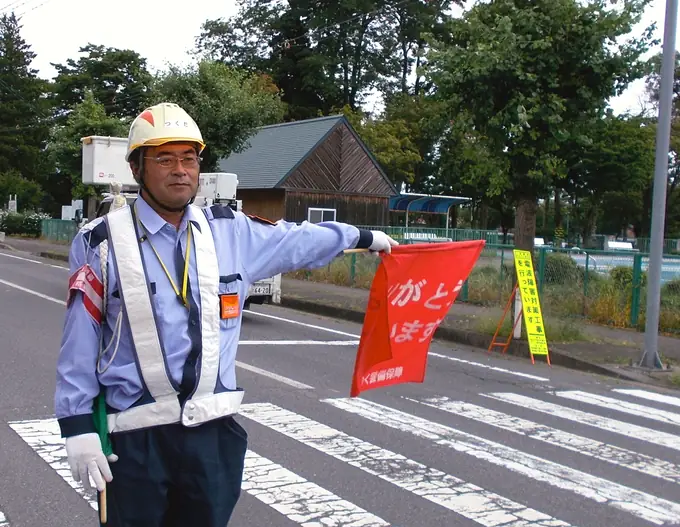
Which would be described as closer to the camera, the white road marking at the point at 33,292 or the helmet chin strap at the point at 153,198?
the helmet chin strap at the point at 153,198

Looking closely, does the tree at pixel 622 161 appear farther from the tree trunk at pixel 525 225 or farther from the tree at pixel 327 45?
the tree trunk at pixel 525 225

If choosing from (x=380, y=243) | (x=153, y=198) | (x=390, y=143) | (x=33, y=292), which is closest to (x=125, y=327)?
(x=153, y=198)

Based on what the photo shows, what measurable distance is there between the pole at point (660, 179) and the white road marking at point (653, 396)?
4.44 feet

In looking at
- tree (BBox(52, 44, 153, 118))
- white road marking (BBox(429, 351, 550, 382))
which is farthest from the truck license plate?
tree (BBox(52, 44, 153, 118))

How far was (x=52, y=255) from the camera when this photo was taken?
3231 centimetres

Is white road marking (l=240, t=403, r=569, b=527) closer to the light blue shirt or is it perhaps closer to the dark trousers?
the dark trousers

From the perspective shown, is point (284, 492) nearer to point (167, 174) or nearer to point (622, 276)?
point (167, 174)

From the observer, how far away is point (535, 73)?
496 inches

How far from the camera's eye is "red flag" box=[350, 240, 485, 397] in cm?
399

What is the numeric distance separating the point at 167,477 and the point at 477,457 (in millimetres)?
3972

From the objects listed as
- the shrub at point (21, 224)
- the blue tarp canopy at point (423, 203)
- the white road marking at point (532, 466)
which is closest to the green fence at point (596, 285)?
the white road marking at point (532, 466)

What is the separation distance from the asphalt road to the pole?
0.96m

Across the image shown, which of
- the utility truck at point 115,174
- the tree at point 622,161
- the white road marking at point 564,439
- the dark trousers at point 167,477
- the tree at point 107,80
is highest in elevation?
the tree at point 107,80

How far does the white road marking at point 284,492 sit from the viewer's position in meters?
4.87
